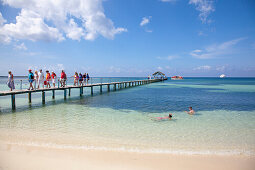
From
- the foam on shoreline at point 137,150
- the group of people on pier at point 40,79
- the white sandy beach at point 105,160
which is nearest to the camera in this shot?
the white sandy beach at point 105,160

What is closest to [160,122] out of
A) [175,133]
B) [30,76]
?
[175,133]

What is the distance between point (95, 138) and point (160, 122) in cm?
390

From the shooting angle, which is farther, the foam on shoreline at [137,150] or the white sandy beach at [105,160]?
the foam on shoreline at [137,150]

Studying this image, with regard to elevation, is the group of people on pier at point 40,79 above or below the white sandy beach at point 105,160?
above

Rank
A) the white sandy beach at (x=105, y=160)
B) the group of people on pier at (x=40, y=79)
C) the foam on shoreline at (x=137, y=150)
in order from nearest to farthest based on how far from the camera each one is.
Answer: the white sandy beach at (x=105, y=160), the foam on shoreline at (x=137, y=150), the group of people on pier at (x=40, y=79)

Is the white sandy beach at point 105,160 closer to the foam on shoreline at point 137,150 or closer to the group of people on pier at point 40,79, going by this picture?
the foam on shoreline at point 137,150

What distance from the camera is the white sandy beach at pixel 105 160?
401 cm

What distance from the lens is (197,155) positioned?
4.82 meters

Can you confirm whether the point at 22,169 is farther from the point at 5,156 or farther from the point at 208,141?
the point at 208,141

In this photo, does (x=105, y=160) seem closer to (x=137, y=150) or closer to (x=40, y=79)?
(x=137, y=150)

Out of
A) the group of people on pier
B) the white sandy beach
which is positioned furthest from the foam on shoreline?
the group of people on pier

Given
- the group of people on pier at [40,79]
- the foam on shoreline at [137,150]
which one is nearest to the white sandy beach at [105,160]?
the foam on shoreline at [137,150]

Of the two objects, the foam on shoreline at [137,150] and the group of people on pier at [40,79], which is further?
the group of people on pier at [40,79]

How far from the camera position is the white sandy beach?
401 centimetres
